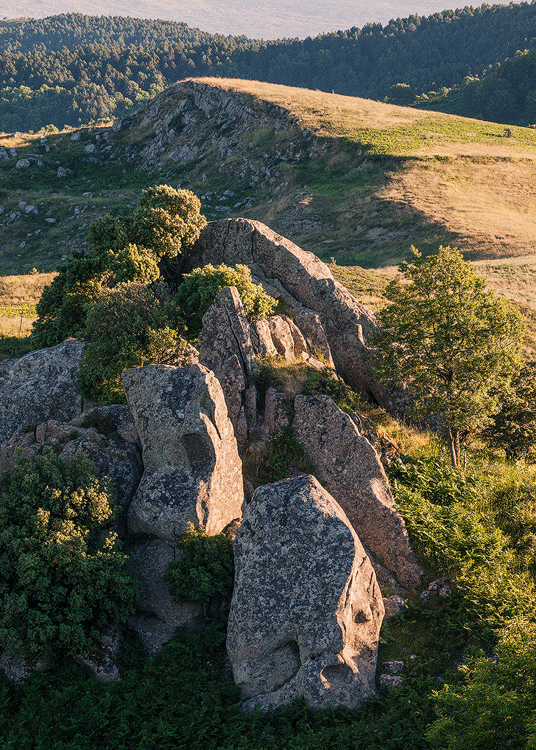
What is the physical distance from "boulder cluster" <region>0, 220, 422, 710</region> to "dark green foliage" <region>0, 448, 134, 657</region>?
1010 millimetres

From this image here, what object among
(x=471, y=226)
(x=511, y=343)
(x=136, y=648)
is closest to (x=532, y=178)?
(x=471, y=226)

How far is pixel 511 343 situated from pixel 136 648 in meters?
20.9

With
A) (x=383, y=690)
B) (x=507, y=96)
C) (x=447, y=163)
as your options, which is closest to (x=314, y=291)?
(x=383, y=690)

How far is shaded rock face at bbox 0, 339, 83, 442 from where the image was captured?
23797 millimetres

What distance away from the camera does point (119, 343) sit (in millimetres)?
23812

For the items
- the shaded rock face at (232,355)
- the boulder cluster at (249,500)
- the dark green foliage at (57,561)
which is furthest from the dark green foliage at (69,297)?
the dark green foliage at (57,561)

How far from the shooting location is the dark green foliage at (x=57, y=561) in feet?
46.6

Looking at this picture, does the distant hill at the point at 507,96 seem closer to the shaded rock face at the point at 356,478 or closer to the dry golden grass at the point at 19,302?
the dry golden grass at the point at 19,302

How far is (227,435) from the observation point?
18.3m

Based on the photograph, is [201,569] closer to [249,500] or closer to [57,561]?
[57,561]

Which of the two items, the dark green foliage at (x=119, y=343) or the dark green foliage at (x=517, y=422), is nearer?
the dark green foliage at (x=119, y=343)

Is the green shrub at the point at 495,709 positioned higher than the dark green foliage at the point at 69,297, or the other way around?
the green shrub at the point at 495,709

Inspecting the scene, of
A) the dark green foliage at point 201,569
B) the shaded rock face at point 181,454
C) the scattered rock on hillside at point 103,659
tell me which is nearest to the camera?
the scattered rock on hillside at point 103,659

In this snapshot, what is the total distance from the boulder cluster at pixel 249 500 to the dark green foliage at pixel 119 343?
1650 millimetres
